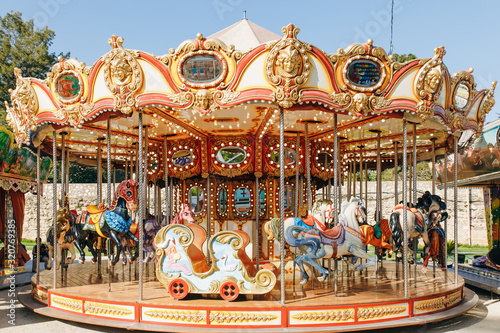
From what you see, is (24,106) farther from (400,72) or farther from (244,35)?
(400,72)

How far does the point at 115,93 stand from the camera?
7.06m

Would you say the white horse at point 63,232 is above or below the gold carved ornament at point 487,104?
below

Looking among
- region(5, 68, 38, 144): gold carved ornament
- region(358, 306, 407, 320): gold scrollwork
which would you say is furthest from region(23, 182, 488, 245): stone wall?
region(358, 306, 407, 320): gold scrollwork

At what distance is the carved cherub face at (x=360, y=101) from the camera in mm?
6863

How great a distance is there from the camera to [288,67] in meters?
6.45

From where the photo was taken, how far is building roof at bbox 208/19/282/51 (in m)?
8.16

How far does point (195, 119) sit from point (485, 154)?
7984 mm

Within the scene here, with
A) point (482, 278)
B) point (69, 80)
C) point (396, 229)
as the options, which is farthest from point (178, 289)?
point (482, 278)

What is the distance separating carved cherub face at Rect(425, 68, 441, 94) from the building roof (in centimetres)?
294

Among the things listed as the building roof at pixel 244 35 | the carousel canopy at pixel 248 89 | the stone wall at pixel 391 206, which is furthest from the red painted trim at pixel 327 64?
the stone wall at pixel 391 206

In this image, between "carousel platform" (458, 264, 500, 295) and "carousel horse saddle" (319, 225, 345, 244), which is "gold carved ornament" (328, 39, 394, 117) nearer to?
"carousel horse saddle" (319, 225, 345, 244)

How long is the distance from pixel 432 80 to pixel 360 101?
4.06ft

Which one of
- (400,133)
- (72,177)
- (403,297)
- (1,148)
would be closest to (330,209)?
(403,297)

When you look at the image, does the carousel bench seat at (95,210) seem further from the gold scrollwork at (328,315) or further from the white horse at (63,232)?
the gold scrollwork at (328,315)
